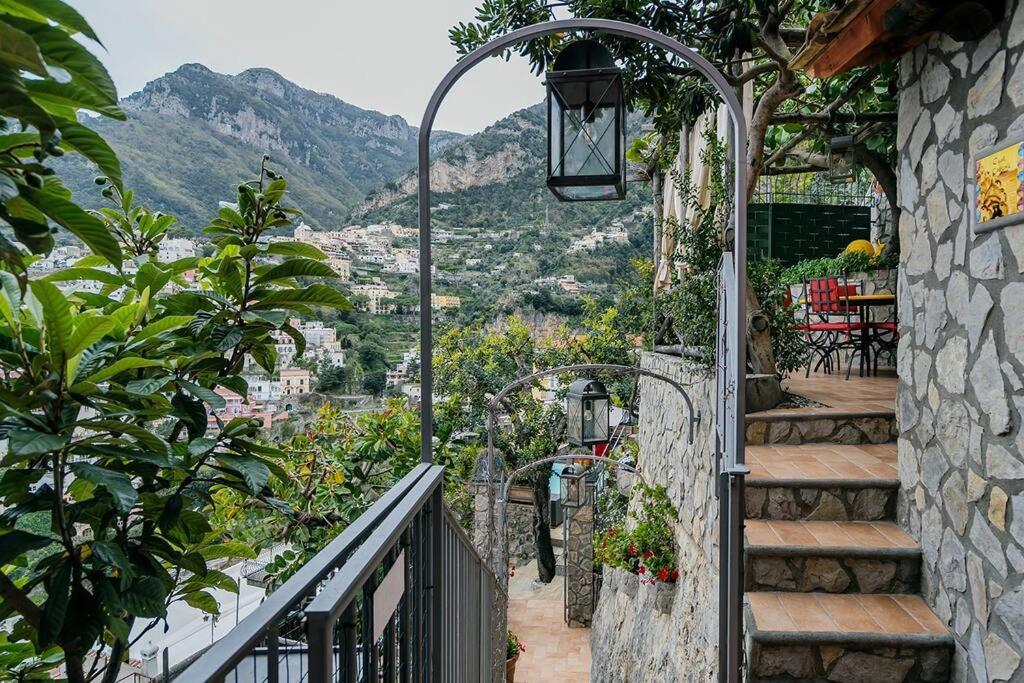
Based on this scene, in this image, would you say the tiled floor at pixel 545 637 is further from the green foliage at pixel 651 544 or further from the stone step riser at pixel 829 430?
the stone step riser at pixel 829 430

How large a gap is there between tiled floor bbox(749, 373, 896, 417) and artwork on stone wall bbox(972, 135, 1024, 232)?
1660 millimetres

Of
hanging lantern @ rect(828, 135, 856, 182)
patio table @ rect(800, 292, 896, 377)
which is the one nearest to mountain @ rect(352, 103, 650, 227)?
patio table @ rect(800, 292, 896, 377)

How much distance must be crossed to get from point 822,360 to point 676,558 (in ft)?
8.26

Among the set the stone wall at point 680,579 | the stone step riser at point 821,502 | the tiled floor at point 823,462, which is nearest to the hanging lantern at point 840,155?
the stone wall at point 680,579

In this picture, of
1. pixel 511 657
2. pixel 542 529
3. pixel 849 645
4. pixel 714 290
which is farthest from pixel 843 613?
pixel 542 529

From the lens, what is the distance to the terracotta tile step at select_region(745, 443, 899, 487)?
9.39ft

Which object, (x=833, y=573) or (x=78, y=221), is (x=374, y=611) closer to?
(x=78, y=221)

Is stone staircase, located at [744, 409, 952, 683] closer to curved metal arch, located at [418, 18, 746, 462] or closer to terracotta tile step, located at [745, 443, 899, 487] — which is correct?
terracotta tile step, located at [745, 443, 899, 487]

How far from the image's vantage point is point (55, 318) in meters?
0.96

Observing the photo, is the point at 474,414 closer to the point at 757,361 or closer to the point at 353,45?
the point at 757,361

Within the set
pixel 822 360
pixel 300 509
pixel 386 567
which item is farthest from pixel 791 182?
pixel 386 567

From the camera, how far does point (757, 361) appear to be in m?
3.81

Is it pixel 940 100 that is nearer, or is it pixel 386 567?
pixel 386 567

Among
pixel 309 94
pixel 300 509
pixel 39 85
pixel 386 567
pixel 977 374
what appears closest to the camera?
pixel 39 85
